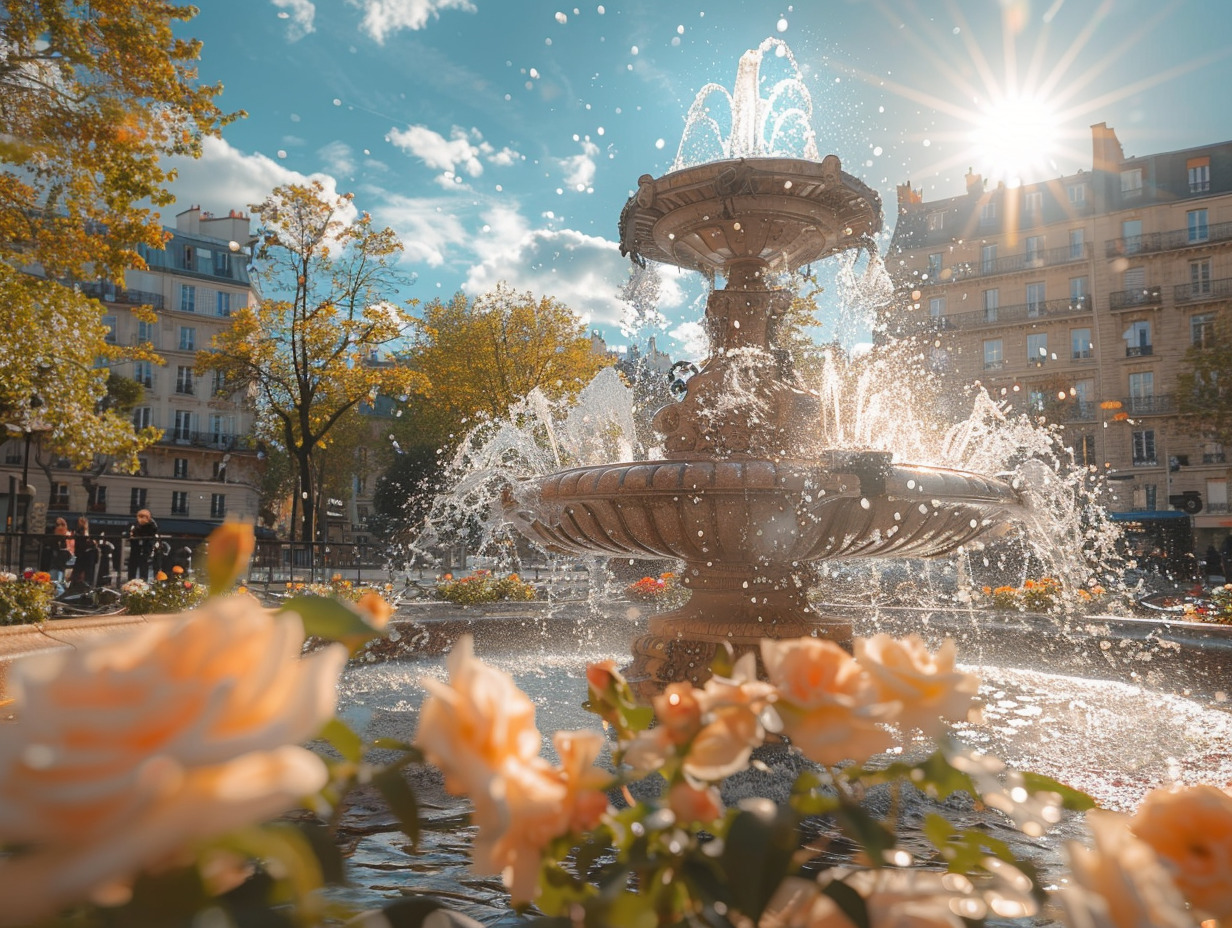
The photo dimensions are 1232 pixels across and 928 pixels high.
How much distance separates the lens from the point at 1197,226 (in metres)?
41.8

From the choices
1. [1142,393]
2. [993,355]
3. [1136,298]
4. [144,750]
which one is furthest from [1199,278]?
[144,750]

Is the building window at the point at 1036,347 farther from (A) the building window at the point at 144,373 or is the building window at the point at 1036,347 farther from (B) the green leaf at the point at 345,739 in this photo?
(A) the building window at the point at 144,373

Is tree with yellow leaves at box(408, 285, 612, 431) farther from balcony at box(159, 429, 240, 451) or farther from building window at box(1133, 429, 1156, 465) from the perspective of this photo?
building window at box(1133, 429, 1156, 465)

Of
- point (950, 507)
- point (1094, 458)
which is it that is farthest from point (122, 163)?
point (1094, 458)

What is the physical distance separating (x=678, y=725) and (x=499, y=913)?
6.05 ft

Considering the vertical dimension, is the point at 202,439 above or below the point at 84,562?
above

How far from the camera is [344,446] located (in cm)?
4881

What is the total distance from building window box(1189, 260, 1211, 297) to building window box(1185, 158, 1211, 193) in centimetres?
399

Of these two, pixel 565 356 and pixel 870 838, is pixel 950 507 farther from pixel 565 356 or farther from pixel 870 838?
pixel 565 356

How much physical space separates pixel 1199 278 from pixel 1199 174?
18.6 feet

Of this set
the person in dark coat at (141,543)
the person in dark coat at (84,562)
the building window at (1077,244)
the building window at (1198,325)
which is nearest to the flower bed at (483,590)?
the person in dark coat at (141,543)

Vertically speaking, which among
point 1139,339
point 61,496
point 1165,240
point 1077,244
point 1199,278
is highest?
point 1077,244

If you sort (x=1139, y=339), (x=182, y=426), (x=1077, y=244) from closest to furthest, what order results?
(x=1139, y=339)
(x=1077, y=244)
(x=182, y=426)

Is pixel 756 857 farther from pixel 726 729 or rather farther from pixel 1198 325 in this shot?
pixel 1198 325
